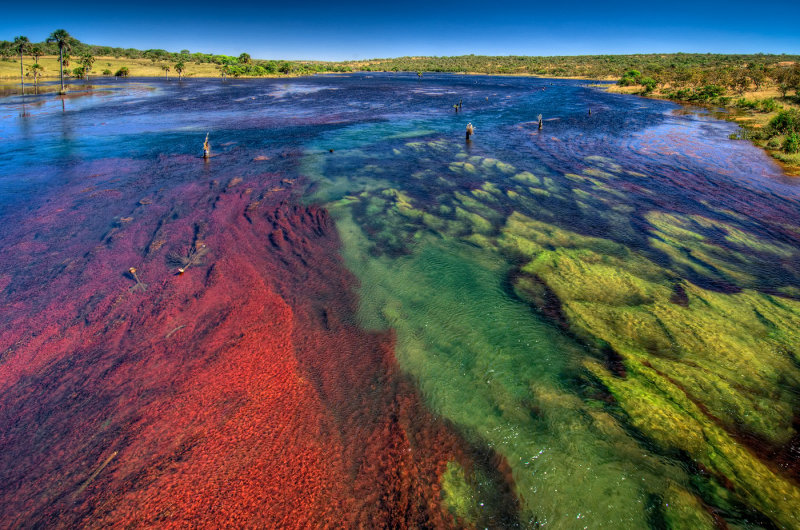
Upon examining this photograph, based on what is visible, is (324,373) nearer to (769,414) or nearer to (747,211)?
(769,414)

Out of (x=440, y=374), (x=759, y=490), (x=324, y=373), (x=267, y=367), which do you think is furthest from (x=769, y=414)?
(x=267, y=367)

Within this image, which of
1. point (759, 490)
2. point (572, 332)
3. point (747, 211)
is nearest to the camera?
point (759, 490)

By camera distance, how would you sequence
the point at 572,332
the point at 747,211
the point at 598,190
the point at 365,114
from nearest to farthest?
the point at 572,332 < the point at 747,211 < the point at 598,190 < the point at 365,114

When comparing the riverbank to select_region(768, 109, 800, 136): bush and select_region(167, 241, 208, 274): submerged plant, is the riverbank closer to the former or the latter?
select_region(768, 109, 800, 136): bush

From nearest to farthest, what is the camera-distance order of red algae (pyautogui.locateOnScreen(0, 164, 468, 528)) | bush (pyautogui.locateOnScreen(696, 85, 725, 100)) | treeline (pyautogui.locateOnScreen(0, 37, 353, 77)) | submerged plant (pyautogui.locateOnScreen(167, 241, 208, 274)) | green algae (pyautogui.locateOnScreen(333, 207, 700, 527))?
red algae (pyautogui.locateOnScreen(0, 164, 468, 528)), green algae (pyautogui.locateOnScreen(333, 207, 700, 527)), submerged plant (pyautogui.locateOnScreen(167, 241, 208, 274)), bush (pyautogui.locateOnScreen(696, 85, 725, 100)), treeline (pyautogui.locateOnScreen(0, 37, 353, 77))

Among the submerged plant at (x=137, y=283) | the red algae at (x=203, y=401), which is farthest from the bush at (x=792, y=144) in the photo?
the submerged plant at (x=137, y=283)

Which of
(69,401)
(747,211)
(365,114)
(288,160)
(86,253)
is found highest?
(365,114)

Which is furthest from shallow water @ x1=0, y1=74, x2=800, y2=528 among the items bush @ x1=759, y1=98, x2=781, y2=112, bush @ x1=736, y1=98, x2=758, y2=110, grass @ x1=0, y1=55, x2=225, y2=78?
grass @ x1=0, y1=55, x2=225, y2=78

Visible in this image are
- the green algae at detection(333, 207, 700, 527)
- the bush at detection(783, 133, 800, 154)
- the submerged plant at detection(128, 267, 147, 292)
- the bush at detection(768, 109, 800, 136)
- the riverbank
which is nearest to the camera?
the green algae at detection(333, 207, 700, 527)
